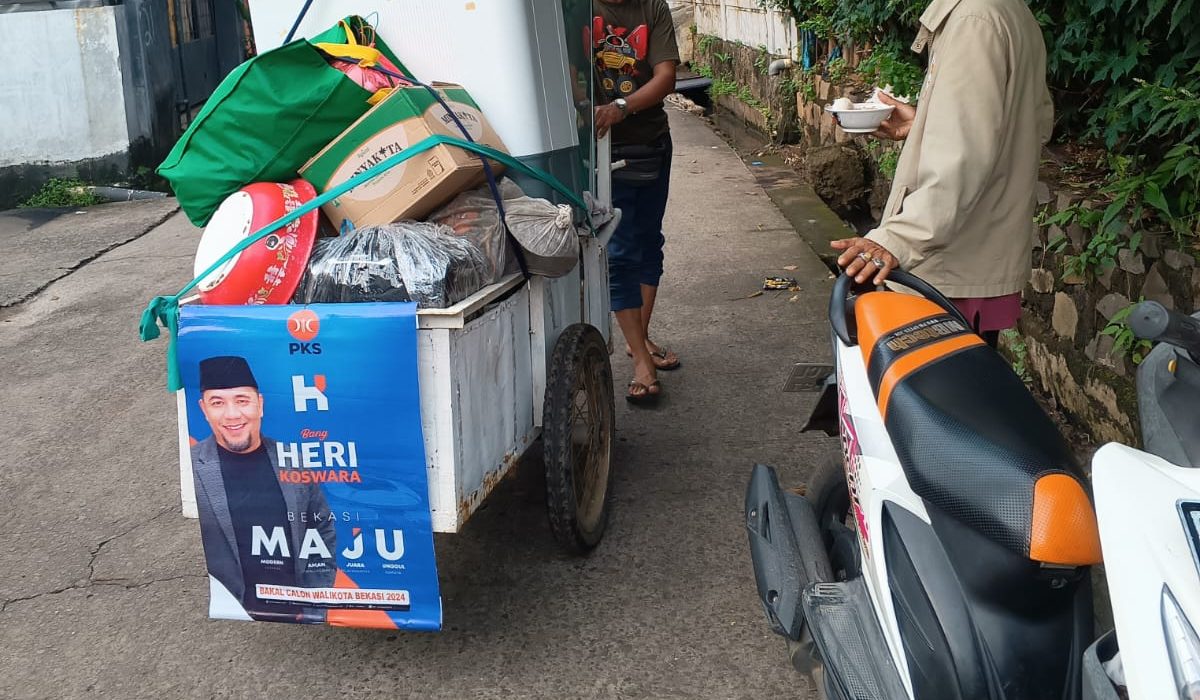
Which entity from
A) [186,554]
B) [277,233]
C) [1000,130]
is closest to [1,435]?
[186,554]

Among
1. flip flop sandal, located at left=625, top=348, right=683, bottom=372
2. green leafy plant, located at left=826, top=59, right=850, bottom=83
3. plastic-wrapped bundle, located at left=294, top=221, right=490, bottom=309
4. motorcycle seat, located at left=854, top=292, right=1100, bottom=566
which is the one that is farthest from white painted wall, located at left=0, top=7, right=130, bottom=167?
motorcycle seat, located at left=854, top=292, right=1100, bottom=566

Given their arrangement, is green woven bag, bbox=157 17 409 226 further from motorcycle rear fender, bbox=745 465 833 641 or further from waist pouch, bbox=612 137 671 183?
waist pouch, bbox=612 137 671 183

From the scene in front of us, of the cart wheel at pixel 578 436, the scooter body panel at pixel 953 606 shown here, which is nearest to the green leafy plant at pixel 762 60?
the cart wheel at pixel 578 436

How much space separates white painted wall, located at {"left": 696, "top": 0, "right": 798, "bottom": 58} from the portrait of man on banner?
1002 cm

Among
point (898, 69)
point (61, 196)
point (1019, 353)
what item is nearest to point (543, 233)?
point (1019, 353)

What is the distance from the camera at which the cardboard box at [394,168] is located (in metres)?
3.05

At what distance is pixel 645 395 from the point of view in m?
4.91

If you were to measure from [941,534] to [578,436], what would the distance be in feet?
5.51

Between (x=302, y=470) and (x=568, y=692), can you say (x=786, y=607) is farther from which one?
(x=302, y=470)

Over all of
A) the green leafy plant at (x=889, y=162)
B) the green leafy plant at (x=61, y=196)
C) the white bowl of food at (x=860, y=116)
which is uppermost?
the white bowl of food at (x=860, y=116)

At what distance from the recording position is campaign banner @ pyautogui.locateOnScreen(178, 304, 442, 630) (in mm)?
2676

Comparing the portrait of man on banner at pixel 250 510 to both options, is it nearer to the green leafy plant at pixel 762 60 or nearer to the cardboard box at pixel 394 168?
the cardboard box at pixel 394 168

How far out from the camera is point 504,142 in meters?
3.48

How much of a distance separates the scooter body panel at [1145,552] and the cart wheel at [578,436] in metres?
1.81
